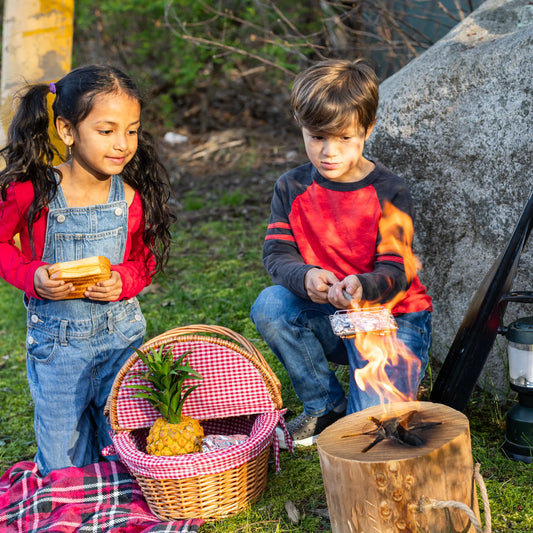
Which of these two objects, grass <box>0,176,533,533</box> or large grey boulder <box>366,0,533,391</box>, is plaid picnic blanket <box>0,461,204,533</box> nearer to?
grass <box>0,176,533,533</box>

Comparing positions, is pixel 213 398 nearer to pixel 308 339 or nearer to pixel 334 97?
pixel 308 339

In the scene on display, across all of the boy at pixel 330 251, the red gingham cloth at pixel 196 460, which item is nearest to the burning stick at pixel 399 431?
the red gingham cloth at pixel 196 460

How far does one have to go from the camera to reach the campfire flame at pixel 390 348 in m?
2.69

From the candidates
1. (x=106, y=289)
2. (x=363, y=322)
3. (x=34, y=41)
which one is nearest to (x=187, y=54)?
(x=34, y=41)

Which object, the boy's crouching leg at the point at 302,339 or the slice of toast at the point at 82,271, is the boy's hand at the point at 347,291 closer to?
the boy's crouching leg at the point at 302,339

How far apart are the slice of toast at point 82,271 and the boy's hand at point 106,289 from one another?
3cm

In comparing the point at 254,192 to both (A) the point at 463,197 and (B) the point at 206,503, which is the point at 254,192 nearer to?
(A) the point at 463,197

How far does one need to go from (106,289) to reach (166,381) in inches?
20.5

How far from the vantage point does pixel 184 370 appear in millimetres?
2625

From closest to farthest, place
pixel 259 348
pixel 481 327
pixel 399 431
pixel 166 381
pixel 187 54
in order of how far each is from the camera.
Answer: pixel 399 431
pixel 166 381
pixel 481 327
pixel 259 348
pixel 187 54

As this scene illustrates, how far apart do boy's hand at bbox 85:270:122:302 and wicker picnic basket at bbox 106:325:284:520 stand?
0.32 meters

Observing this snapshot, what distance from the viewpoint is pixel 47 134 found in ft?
9.77

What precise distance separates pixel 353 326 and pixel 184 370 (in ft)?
2.27

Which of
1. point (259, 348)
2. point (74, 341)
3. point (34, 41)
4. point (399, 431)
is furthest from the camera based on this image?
point (34, 41)
